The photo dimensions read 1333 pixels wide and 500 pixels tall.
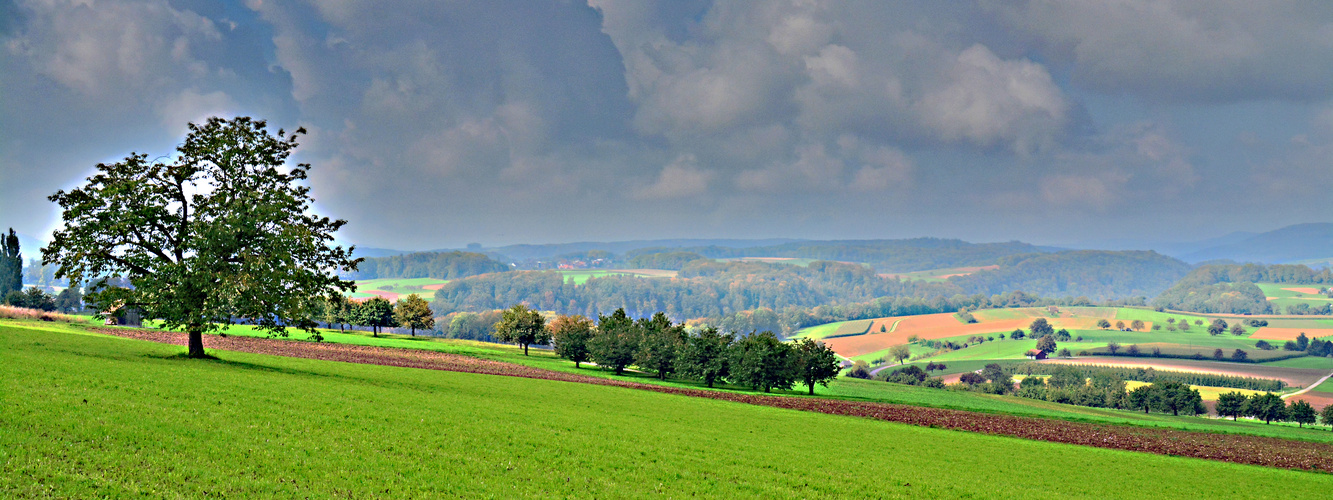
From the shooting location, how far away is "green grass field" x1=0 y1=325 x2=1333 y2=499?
57.7 ft

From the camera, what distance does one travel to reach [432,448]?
74.8 ft

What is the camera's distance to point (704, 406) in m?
50.6

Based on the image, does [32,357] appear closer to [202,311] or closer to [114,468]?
[202,311]

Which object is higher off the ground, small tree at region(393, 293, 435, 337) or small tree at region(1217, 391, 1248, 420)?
small tree at region(393, 293, 435, 337)

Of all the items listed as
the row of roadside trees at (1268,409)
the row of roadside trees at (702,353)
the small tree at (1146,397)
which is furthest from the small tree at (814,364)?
the row of roadside trees at (1268,409)

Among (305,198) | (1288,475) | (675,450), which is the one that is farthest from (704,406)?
(1288,475)

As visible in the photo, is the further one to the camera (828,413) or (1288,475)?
(828,413)

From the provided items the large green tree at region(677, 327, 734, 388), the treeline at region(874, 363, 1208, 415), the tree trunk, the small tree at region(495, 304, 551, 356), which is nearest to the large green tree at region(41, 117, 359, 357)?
the tree trunk

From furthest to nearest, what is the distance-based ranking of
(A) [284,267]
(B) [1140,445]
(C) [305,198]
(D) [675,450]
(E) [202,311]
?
(B) [1140,445] → (C) [305,198] → (A) [284,267] → (E) [202,311] → (D) [675,450]

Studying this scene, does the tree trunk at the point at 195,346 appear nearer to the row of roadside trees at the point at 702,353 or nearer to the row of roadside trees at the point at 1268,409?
the row of roadside trees at the point at 702,353

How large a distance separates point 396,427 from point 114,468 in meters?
9.48

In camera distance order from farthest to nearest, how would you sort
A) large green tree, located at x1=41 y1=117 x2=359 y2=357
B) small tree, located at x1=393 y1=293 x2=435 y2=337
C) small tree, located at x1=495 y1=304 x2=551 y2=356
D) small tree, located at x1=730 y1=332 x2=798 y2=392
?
small tree, located at x1=393 y1=293 x2=435 y2=337 → small tree, located at x1=495 y1=304 x2=551 y2=356 → small tree, located at x1=730 y1=332 x2=798 y2=392 → large green tree, located at x1=41 y1=117 x2=359 y2=357

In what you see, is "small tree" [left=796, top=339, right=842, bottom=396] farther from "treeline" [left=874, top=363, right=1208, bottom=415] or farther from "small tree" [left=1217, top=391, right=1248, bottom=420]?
"small tree" [left=1217, top=391, right=1248, bottom=420]

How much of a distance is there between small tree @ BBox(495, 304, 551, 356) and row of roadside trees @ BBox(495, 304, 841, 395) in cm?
1250
